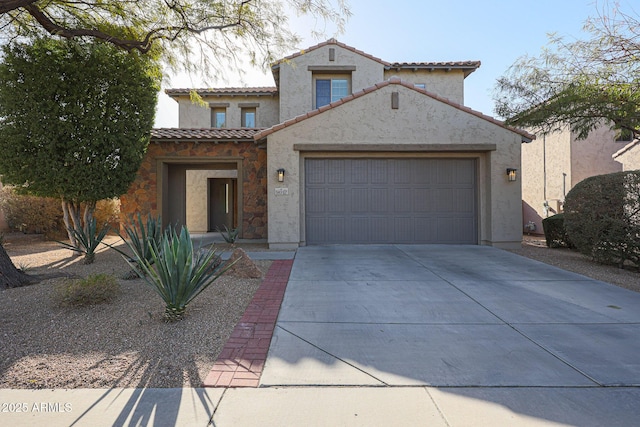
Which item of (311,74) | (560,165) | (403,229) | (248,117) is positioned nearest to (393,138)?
(403,229)

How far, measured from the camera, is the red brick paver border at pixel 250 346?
122 inches

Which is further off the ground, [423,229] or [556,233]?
[423,229]

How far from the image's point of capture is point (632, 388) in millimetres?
2953

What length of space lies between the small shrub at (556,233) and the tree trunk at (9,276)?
44.5 ft

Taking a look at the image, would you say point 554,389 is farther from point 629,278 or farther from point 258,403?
point 629,278

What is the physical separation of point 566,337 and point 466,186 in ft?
23.7

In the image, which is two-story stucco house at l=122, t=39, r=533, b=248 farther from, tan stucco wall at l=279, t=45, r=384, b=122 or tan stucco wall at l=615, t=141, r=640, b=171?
tan stucco wall at l=615, t=141, r=640, b=171

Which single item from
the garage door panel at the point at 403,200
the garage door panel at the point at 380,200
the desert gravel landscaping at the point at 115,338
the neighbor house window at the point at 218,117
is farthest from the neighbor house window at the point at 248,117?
the desert gravel landscaping at the point at 115,338

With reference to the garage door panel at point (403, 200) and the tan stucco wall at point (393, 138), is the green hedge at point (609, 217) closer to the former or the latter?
the tan stucco wall at point (393, 138)

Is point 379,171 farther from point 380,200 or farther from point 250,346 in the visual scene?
point 250,346

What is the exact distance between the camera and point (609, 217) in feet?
25.0

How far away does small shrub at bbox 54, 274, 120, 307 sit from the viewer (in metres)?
4.71

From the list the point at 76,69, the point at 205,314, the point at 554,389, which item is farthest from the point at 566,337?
the point at 76,69

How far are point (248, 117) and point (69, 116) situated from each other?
9.04 m
